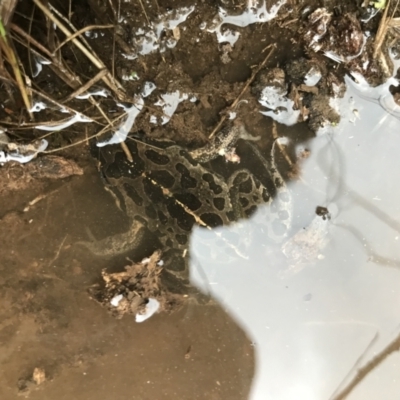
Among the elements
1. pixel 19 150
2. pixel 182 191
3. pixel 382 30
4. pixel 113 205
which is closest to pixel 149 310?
pixel 113 205

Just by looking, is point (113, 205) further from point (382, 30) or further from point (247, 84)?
point (382, 30)

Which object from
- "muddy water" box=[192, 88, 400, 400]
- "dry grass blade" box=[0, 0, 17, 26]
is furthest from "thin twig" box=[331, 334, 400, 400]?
"dry grass blade" box=[0, 0, 17, 26]

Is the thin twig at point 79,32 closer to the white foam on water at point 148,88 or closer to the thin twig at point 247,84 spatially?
the white foam on water at point 148,88

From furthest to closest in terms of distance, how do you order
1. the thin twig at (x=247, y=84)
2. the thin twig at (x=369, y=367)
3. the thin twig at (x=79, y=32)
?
the thin twig at (x=369, y=367) → the thin twig at (x=247, y=84) → the thin twig at (x=79, y=32)

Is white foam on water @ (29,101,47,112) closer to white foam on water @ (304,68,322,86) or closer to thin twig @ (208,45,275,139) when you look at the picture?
thin twig @ (208,45,275,139)

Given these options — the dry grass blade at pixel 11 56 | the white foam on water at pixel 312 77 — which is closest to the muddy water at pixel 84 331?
the dry grass blade at pixel 11 56

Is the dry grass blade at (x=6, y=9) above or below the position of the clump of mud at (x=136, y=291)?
above

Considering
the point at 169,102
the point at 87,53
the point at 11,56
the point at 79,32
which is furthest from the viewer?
the point at 169,102

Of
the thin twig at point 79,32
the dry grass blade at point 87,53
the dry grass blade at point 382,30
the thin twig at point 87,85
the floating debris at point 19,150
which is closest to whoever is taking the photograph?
A: the dry grass blade at point 87,53
